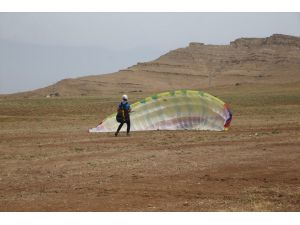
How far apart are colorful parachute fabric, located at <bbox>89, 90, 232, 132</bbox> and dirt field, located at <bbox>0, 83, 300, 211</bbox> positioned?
1689mm

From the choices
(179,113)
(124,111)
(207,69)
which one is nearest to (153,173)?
(124,111)

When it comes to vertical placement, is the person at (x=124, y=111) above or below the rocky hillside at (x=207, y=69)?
below

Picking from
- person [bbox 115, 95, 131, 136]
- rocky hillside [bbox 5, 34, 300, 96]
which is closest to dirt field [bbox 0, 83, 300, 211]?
person [bbox 115, 95, 131, 136]

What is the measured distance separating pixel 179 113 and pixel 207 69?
14879 centimetres

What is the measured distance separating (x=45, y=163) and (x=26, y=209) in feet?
18.2

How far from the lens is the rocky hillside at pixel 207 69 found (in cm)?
13450

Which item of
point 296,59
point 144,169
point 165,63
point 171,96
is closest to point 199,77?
point 165,63

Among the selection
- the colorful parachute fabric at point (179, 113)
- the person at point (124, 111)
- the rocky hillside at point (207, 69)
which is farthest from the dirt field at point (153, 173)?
the rocky hillside at point (207, 69)

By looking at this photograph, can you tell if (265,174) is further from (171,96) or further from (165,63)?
(165,63)

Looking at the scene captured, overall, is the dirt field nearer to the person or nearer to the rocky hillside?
the person

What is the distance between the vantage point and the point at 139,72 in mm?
162750

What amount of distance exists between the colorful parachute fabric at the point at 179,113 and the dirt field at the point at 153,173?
1.69 metres

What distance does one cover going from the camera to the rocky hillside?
134 metres

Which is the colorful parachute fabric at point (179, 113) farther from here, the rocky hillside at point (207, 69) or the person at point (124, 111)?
the rocky hillside at point (207, 69)
